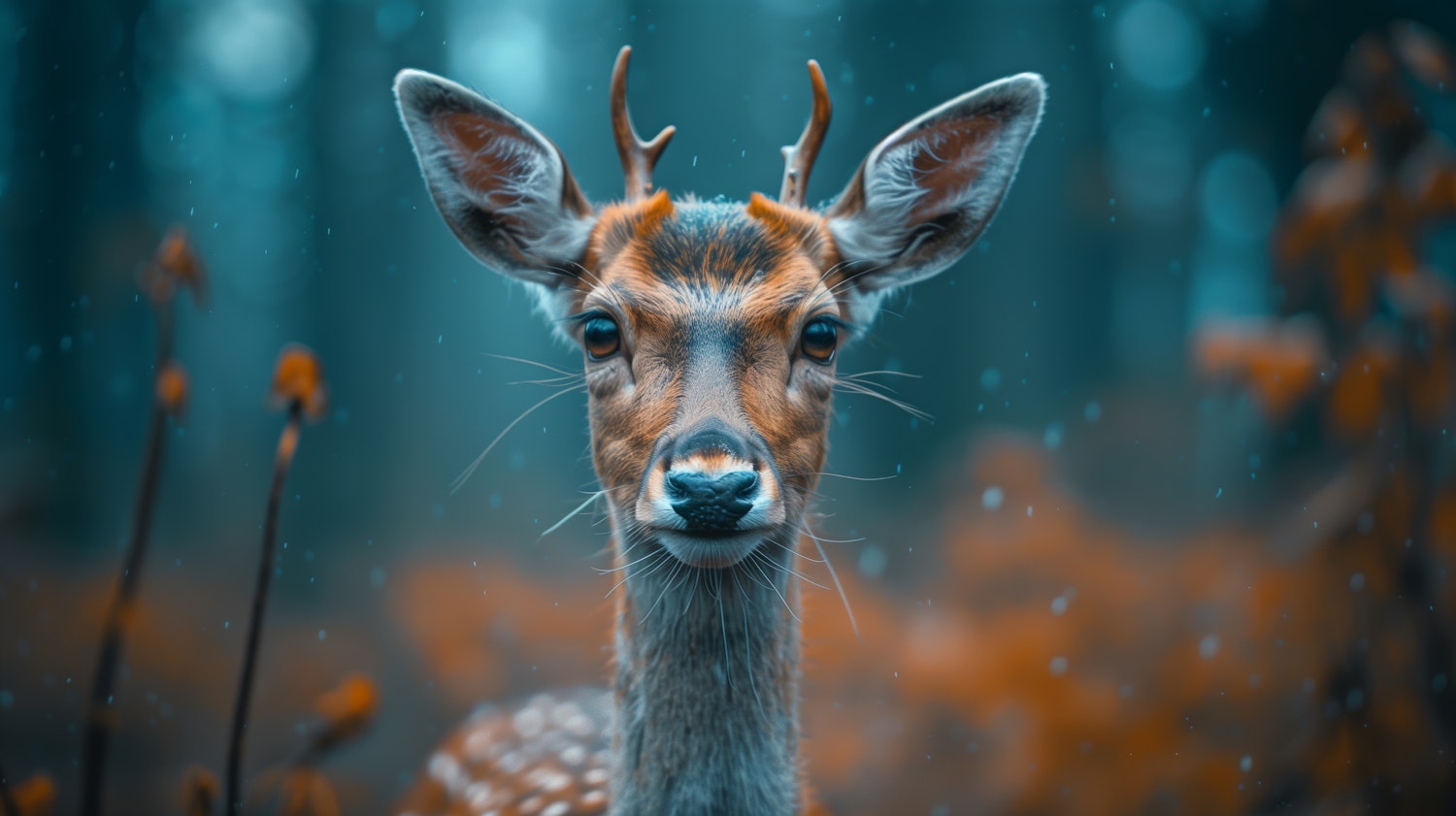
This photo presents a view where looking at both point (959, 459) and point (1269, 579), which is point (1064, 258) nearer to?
point (959, 459)

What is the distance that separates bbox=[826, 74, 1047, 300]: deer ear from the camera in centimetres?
111

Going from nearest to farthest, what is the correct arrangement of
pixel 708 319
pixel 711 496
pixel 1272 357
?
pixel 711 496 < pixel 708 319 < pixel 1272 357

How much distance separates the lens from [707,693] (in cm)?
111

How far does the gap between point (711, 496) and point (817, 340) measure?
354 millimetres

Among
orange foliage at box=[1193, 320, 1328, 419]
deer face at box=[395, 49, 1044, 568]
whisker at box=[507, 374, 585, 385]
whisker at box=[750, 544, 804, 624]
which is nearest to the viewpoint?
deer face at box=[395, 49, 1044, 568]

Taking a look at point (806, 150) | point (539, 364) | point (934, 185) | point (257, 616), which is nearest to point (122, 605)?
point (257, 616)

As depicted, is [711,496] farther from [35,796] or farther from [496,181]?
[35,796]

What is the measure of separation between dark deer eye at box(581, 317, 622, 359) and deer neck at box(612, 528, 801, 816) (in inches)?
11.3

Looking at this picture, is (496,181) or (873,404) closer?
(496,181)

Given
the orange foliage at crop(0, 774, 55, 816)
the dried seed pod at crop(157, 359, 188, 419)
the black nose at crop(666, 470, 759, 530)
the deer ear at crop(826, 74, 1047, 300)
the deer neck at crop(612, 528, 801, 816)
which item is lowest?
the deer neck at crop(612, 528, 801, 816)

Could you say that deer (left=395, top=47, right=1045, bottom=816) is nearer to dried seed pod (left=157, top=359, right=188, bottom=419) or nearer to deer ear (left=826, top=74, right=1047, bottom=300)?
deer ear (left=826, top=74, right=1047, bottom=300)

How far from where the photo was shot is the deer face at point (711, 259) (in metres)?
1.04

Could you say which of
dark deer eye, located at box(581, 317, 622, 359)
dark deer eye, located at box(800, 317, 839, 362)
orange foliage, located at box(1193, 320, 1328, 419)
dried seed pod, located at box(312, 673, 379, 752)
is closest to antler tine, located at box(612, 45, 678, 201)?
dark deer eye, located at box(581, 317, 622, 359)

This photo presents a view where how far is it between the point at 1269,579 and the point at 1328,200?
789 mm
